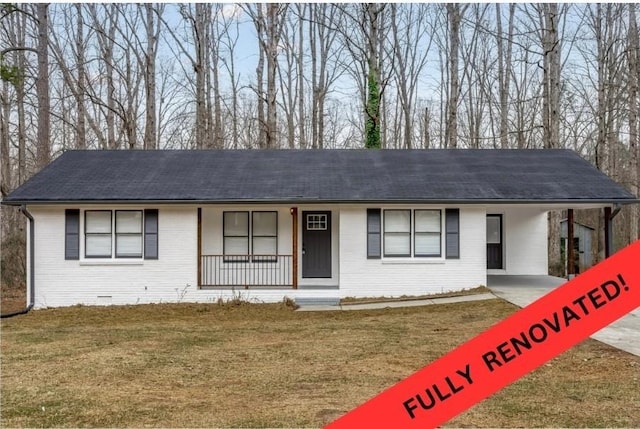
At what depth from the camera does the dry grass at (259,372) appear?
16.4 ft

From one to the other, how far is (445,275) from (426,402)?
Answer: 12.1 metres

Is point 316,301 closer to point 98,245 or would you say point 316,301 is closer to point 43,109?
point 98,245

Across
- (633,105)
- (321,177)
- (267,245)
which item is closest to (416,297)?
(321,177)

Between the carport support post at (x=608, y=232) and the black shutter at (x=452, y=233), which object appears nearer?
the black shutter at (x=452, y=233)

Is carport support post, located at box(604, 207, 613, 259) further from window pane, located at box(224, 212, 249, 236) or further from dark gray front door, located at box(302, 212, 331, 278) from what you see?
window pane, located at box(224, 212, 249, 236)

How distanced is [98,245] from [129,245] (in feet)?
2.49

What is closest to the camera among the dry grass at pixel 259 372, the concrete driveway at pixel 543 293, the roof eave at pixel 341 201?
the dry grass at pixel 259 372

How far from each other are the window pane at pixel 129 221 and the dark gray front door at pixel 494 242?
10364 millimetres

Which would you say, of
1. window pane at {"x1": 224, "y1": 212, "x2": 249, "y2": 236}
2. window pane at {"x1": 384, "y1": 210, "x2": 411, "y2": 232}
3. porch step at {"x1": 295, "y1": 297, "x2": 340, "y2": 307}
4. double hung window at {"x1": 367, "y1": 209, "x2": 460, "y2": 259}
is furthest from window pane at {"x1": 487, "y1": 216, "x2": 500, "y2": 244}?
window pane at {"x1": 224, "y1": 212, "x2": 249, "y2": 236}

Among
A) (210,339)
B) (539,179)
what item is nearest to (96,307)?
(210,339)

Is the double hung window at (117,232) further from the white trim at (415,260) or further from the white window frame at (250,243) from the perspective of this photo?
the white trim at (415,260)

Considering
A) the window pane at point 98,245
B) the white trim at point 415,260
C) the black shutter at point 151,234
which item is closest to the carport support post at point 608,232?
the white trim at point 415,260

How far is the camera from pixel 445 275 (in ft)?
44.0

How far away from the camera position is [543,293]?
13.0m
